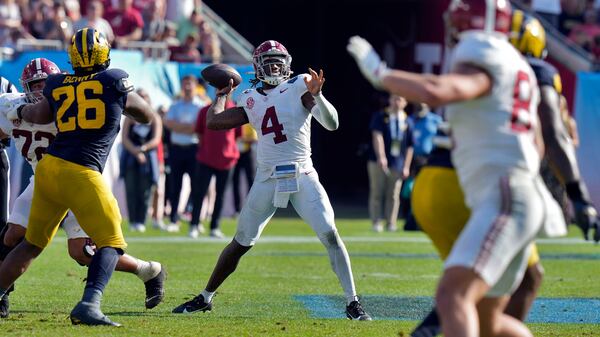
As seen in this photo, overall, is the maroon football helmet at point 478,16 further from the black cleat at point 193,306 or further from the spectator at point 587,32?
the spectator at point 587,32

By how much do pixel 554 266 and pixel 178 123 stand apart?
5.37 metres

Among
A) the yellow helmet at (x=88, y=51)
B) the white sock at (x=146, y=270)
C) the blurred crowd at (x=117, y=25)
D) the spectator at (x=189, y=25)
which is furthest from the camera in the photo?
the spectator at (x=189, y=25)

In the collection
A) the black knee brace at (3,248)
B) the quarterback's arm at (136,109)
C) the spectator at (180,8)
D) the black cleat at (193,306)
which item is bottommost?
the spectator at (180,8)

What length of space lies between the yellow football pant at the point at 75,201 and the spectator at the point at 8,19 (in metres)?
9.98

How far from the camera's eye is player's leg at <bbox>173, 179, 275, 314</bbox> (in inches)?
315

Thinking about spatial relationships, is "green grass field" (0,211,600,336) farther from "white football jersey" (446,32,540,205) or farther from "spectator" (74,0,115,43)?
"spectator" (74,0,115,43)

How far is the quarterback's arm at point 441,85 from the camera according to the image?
4734 mm

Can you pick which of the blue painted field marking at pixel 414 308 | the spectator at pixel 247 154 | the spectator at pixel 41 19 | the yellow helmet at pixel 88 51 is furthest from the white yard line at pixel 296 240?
the yellow helmet at pixel 88 51

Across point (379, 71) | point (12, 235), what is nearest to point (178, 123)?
point (12, 235)

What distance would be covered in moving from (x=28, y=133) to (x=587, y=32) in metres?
14.4

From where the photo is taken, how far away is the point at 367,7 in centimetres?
2258

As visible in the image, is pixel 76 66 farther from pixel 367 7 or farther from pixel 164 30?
pixel 367 7

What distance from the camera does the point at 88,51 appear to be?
23.4 ft

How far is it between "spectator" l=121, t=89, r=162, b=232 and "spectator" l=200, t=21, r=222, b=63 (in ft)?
8.24
